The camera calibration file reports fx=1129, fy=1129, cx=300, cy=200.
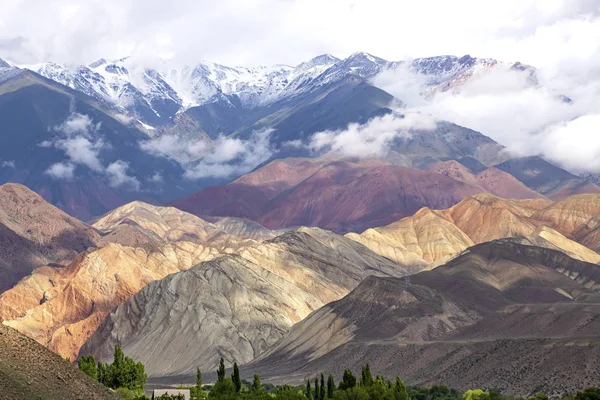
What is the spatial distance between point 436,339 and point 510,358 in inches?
1526

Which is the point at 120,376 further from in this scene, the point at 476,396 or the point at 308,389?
the point at 476,396

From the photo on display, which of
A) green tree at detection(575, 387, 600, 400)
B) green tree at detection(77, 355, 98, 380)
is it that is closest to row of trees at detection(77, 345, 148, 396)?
green tree at detection(77, 355, 98, 380)

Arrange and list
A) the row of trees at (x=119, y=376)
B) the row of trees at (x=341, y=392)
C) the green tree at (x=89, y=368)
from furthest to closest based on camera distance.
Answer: the row of trees at (x=119, y=376) < the green tree at (x=89, y=368) < the row of trees at (x=341, y=392)

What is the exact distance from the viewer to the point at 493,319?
19712 cm

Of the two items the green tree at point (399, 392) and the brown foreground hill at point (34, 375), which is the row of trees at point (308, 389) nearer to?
the green tree at point (399, 392)

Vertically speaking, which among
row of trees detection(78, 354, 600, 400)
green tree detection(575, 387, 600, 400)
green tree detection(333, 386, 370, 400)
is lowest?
green tree detection(575, 387, 600, 400)

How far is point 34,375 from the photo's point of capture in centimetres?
8150

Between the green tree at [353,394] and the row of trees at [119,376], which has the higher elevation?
the row of trees at [119,376]

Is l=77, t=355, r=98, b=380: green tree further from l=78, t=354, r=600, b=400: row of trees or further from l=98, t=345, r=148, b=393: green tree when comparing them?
l=98, t=345, r=148, b=393: green tree

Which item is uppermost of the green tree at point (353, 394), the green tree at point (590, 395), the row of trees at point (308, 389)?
the row of trees at point (308, 389)

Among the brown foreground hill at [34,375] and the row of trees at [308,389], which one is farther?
the row of trees at [308,389]

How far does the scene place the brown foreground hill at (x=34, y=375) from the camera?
78438mm

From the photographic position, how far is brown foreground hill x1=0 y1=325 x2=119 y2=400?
78.4m

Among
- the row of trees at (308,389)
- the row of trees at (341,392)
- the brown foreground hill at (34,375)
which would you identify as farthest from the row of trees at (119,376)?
the brown foreground hill at (34,375)
